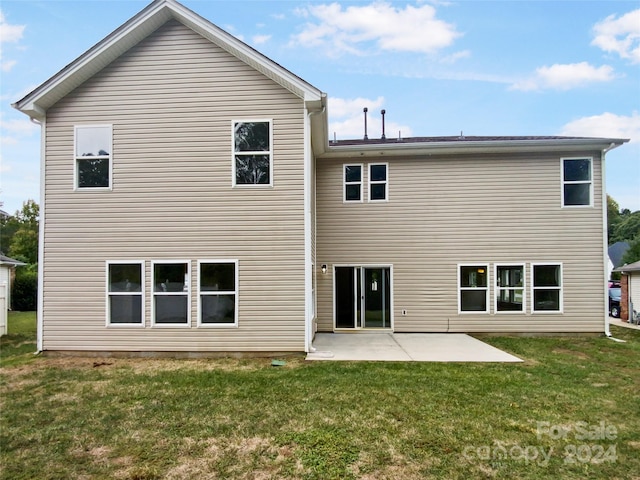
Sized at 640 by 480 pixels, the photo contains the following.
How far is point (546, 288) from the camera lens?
10.4 metres

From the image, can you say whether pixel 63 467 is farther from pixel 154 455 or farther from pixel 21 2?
pixel 21 2

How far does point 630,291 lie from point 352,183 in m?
12.6

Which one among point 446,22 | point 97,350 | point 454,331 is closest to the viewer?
point 97,350

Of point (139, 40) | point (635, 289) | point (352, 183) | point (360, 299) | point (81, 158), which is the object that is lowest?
point (635, 289)

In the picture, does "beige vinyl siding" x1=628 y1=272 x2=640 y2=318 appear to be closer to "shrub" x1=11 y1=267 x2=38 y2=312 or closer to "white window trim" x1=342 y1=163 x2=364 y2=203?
"white window trim" x1=342 y1=163 x2=364 y2=203

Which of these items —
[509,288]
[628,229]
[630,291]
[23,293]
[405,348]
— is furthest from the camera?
[628,229]

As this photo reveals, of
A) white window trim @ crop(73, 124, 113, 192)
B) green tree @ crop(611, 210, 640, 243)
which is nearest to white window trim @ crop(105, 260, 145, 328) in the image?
white window trim @ crop(73, 124, 113, 192)

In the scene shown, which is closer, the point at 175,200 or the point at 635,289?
the point at 175,200

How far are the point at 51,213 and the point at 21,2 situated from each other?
201 inches

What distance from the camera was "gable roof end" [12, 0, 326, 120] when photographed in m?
7.67

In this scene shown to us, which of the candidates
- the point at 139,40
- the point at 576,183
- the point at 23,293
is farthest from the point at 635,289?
the point at 23,293

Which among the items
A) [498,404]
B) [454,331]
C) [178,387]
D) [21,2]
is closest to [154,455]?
[178,387]

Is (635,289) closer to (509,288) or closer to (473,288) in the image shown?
(509,288)

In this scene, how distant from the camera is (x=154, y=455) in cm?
372
